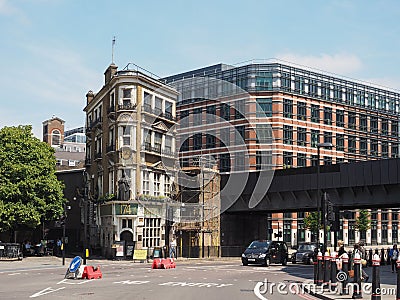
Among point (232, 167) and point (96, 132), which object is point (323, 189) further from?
point (232, 167)

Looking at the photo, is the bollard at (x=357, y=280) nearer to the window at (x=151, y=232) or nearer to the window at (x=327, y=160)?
the window at (x=151, y=232)

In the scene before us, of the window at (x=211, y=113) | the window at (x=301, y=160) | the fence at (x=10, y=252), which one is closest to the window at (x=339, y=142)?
the window at (x=301, y=160)

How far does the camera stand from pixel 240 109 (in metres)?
87.8

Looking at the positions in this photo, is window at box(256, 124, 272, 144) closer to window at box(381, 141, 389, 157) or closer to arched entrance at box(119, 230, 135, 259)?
window at box(381, 141, 389, 157)

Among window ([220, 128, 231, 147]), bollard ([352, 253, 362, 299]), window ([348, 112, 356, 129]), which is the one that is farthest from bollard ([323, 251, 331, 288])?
window ([348, 112, 356, 129])

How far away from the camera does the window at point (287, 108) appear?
3519 inches

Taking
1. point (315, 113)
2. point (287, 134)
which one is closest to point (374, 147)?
point (315, 113)

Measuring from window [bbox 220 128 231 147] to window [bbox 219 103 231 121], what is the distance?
1744 millimetres

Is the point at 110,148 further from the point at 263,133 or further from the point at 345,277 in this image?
the point at 263,133

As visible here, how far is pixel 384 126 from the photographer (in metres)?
105

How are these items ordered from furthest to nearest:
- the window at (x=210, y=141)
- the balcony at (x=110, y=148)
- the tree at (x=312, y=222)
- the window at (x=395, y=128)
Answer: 1. the window at (x=395, y=128)
2. the window at (x=210, y=141)
3. the tree at (x=312, y=222)
4. the balcony at (x=110, y=148)

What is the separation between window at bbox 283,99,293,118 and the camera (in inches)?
3519

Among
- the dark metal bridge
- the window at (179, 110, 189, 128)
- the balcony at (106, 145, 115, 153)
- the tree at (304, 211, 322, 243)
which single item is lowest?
the tree at (304, 211, 322, 243)

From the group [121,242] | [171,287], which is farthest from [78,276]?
[121,242]
